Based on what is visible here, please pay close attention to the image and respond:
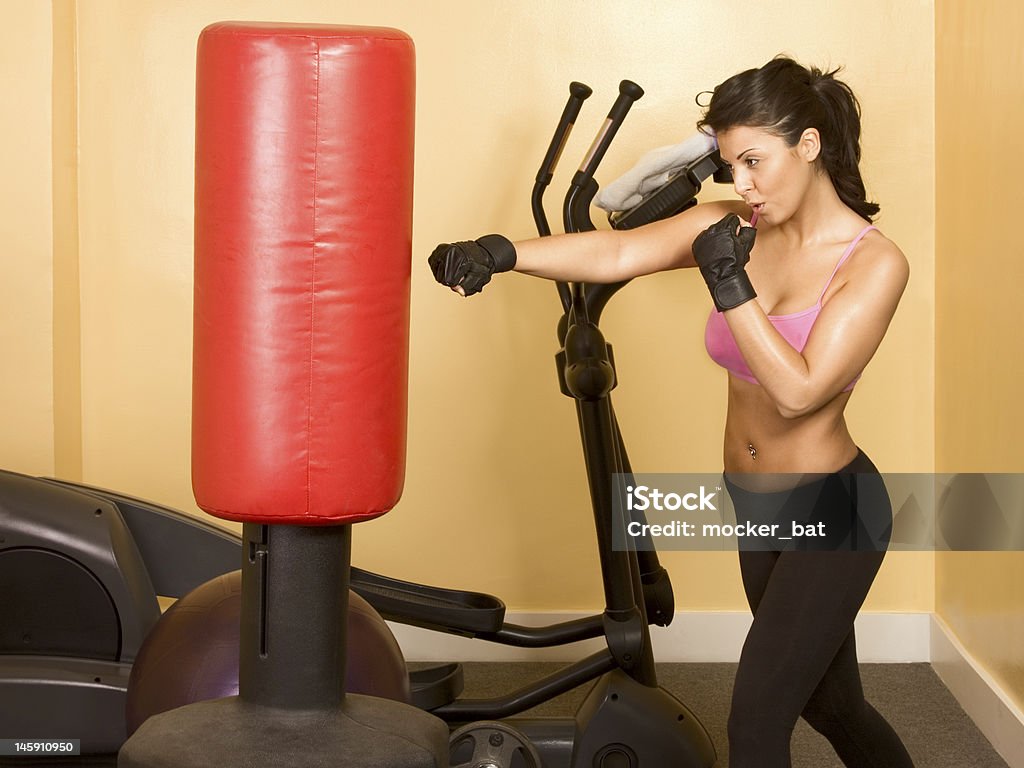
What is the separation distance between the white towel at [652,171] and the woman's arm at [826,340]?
54cm

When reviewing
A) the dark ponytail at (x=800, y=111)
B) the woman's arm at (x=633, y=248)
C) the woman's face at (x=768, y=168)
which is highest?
the dark ponytail at (x=800, y=111)

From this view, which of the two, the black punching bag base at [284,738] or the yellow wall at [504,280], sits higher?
the yellow wall at [504,280]

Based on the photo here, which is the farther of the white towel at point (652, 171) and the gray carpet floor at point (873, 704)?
the gray carpet floor at point (873, 704)

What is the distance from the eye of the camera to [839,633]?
6.48 ft

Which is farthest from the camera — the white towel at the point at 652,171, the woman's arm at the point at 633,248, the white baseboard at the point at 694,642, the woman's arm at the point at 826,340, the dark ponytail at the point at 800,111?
the white baseboard at the point at 694,642

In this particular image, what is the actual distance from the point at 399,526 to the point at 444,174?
1.13 metres

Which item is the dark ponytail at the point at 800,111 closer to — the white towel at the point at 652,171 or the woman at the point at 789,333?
the woman at the point at 789,333

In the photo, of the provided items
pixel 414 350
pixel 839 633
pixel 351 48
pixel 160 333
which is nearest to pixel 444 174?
pixel 414 350

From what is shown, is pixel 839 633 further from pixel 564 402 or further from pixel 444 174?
pixel 444 174

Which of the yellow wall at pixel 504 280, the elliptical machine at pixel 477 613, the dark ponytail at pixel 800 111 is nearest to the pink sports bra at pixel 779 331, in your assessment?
the dark ponytail at pixel 800 111

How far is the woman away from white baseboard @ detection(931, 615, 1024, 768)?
36.6 inches

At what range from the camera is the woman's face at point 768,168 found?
2.03 metres

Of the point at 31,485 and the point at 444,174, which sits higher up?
the point at 444,174

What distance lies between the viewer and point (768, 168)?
2.04 metres
